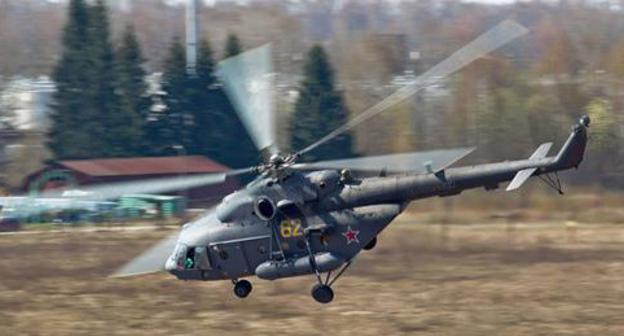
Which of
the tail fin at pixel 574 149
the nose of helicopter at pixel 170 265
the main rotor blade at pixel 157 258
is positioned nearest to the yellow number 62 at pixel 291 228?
the nose of helicopter at pixel 170 265

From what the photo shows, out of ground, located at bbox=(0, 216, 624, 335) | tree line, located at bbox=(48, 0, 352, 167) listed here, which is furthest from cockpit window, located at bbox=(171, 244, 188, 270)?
tree line, located at bbox=(48, 0, 352, 167)

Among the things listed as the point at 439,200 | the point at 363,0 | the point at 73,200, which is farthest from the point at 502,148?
the point at 363,0

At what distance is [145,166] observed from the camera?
187 feet

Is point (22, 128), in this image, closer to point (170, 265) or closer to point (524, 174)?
point (170, 265)

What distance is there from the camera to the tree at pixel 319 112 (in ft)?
184

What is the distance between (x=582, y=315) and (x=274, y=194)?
8870 mm

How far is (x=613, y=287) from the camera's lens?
29.8 meters

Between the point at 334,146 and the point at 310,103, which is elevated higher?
the point at 310,103

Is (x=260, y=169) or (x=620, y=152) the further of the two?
(x=620, y=152)

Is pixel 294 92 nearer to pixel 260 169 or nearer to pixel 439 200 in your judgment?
Result: pixel 439 200

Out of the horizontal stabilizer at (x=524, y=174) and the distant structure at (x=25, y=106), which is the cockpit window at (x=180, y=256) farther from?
the distant structure at (x=25, y=106)

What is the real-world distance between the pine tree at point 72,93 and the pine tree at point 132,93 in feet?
5.63

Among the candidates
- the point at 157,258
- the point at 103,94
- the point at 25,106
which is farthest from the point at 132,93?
the point at 157,258

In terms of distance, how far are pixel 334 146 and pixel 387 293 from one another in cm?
2747
